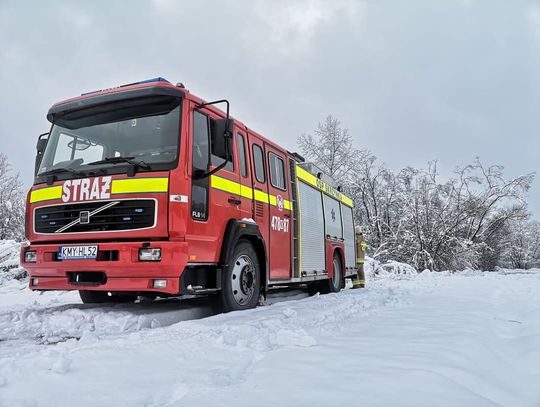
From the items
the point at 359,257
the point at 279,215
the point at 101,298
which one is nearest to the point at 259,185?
the point at 279,215

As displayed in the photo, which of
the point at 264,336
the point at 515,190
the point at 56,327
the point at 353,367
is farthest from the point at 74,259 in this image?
the point at 515,190

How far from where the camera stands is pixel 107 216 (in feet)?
15.8

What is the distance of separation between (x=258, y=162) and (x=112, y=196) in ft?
8.75

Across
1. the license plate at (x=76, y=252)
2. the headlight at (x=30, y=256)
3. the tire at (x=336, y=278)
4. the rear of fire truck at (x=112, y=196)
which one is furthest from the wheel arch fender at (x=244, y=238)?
the tire at (x=336, y=278)

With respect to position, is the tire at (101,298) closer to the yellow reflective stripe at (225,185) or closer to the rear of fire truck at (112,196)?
the rear of fire truck at (112,196)

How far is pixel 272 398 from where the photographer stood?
2.10 m

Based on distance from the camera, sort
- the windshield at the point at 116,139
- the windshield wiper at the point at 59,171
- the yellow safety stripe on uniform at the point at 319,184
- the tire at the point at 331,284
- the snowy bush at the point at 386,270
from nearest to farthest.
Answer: the windshield at the point at 116,139, the windshield wiper at the point at 59,171, the yellow safety stripe on uniform at the point at 319,184, the tire at the point at 331,284, the snowy bush at the point at 386,270

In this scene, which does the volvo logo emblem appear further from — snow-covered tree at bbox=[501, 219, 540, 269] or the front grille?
snow-covered tree at bbox=[501, 219, 540, 269]

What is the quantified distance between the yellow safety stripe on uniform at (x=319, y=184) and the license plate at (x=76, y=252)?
14.7ft

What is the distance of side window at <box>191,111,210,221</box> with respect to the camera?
501 cm

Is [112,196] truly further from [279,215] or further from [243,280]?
[279,215]

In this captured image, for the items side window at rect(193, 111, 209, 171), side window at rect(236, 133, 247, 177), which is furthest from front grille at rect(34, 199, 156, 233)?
side window at rect(236, 133, 247, 177)

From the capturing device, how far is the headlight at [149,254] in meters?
4.57

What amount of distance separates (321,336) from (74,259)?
289 cm
